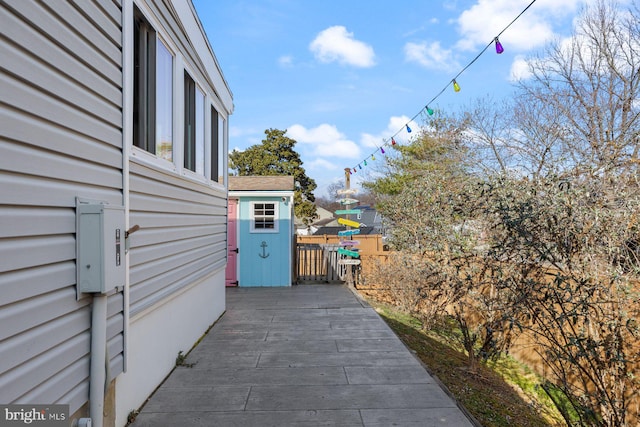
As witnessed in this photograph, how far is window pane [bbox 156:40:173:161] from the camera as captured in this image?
3.60 metres

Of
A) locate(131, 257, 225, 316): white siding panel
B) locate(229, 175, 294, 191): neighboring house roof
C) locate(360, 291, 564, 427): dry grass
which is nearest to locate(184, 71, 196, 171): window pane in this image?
locate(131, 257, 225, 316): white siding panel

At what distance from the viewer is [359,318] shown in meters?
6.53

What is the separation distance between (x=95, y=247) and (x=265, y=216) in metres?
7.89

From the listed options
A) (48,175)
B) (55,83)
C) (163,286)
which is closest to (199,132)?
(163,286)

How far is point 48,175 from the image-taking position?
193 cm

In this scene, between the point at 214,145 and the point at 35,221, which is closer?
the point at 35,221

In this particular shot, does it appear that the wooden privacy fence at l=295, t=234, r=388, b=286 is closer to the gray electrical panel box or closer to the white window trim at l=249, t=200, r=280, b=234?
the white window trim at l=249, t=200, r=280, b=234

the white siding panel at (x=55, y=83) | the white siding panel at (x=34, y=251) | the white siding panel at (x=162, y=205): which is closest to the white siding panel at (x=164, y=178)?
the white siding panel at (x=162, y=205)

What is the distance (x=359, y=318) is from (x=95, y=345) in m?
4.68

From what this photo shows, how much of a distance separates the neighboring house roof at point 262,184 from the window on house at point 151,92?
6045 millimetres

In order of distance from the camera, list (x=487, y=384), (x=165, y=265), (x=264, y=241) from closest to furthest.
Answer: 1. (x=165, y=265)
2. (x=487, y=384)
3. (x=264, y=241)

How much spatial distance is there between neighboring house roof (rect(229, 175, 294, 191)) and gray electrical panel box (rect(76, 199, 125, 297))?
772cm

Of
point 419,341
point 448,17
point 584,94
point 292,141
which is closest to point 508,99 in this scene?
point 584,94

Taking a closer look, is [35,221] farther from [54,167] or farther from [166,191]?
[166,191]
